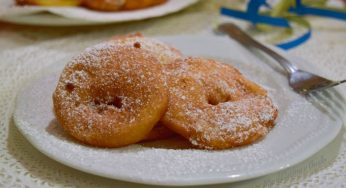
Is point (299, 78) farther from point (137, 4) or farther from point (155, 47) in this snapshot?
point (137, 4)

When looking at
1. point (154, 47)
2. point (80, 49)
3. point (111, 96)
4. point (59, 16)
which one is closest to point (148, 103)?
point (111, 96)

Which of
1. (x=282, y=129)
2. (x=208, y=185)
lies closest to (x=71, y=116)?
(x=208, y=185)

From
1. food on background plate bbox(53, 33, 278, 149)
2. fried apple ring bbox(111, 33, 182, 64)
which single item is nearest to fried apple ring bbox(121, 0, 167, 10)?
fried apple ring bbox(111, 33, 182, 64)

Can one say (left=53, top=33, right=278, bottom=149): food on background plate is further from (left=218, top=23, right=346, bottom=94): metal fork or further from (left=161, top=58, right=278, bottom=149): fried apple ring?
(left=218, top=23, right=346, bottom=94): metal fork

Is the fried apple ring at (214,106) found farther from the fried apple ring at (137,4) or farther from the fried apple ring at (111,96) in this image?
the fried apple ring at (137,4)

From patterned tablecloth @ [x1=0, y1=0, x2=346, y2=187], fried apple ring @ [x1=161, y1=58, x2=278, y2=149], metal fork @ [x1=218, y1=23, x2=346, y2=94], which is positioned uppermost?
fried apple ring @ [x1=161, y1=58, x2=278, y2=149]

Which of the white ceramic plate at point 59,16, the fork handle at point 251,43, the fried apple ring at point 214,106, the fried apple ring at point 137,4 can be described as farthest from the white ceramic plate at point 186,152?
the fried apple ring at point 137,4

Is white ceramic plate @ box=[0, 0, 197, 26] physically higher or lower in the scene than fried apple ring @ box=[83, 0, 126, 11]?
lower

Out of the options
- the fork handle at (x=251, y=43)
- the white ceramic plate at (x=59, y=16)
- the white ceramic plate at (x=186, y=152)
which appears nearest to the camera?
the white ceramic plate at (x=186, y=152)
